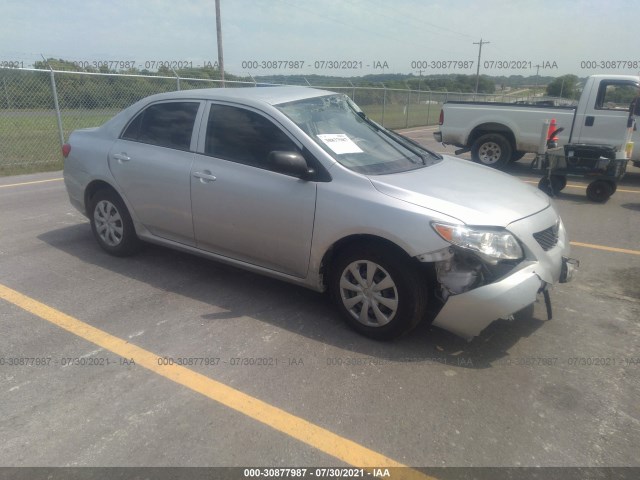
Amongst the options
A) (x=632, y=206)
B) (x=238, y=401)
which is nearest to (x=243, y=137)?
(x=238, y=401)

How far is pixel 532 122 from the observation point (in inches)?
421

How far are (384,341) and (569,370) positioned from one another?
1220mm

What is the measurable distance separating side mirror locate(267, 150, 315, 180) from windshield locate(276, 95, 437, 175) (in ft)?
0.81

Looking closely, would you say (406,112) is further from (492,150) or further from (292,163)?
(292,163)

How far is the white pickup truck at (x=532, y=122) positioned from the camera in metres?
9.81

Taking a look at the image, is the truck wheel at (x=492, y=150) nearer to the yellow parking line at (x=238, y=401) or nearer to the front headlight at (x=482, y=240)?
the front headlight at (x=482, y=240)

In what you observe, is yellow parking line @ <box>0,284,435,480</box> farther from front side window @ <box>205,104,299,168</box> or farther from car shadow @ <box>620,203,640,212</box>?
car shadow @ <box>620,203,640,212</box>

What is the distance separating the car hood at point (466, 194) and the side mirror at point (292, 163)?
0.48 m

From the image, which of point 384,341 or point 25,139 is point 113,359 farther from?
point 25,139

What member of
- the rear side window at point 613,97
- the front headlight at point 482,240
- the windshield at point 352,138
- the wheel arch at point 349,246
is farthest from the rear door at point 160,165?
the rear side window at point 613,97

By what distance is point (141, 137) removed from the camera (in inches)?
190

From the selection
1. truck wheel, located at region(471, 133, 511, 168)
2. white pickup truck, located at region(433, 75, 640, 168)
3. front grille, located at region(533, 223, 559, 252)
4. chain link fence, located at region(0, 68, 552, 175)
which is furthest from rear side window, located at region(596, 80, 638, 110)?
chain link fence, located at region(0, 68, 552, 175)

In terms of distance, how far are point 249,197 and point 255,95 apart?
98cm

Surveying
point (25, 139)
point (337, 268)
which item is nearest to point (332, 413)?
point (337, 268)
